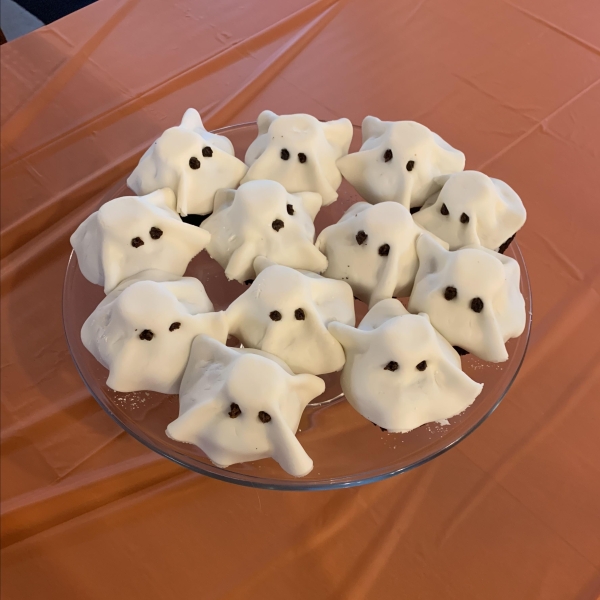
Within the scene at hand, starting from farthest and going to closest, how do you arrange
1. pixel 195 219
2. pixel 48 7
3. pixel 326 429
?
pixel 48 7, pixel 195 219, pixel 326 429

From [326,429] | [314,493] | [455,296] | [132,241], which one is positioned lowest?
[314,493]

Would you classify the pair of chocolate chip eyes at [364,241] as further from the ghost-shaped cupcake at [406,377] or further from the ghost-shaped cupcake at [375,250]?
the ghost-shaped cupcake at [406,377]

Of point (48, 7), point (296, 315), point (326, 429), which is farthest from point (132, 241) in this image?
point (48, 7)

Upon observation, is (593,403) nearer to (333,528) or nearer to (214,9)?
(333,528)

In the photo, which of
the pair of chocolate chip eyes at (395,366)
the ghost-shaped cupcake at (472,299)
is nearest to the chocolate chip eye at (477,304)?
the ghost-shaped cupcake at (472,299)

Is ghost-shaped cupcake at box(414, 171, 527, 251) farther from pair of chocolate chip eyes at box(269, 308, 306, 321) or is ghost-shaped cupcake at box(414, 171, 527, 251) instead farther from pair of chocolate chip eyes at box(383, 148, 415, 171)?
pair of chocolate chip eyes at box(269, 308, 306, 321)

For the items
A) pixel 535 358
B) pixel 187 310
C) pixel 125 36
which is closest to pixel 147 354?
pixel 187 310

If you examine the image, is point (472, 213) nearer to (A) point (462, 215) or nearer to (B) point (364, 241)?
(A) point (462, 215)
